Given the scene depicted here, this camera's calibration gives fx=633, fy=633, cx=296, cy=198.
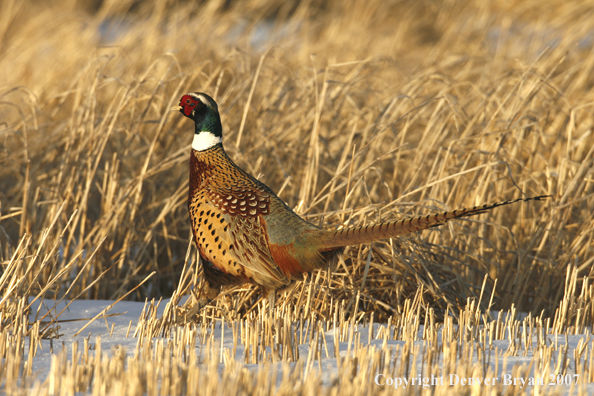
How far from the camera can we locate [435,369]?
2.12m

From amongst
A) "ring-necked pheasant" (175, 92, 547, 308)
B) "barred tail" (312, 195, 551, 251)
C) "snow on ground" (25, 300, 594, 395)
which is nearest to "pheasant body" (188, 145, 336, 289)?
"ring-necked pheasant" (175, 92, 547, 308)

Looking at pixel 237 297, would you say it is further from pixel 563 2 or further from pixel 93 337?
pixel 563 2

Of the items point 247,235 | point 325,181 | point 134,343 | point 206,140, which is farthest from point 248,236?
point 325,181

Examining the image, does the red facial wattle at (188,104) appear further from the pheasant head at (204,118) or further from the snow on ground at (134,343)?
the snow on ground at (134,343)

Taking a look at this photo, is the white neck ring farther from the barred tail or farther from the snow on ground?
the snow on ground

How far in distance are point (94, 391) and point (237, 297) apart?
157cm

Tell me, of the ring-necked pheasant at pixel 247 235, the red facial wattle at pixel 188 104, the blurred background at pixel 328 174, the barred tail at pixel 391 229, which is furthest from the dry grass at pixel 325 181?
the red facial wattle at pixel 188 104

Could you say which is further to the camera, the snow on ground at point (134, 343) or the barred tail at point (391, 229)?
the barred tail at point (391, 229)

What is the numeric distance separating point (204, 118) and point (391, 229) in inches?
45.5

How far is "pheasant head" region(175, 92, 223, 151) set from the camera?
10.4 ft

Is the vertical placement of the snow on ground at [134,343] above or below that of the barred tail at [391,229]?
below

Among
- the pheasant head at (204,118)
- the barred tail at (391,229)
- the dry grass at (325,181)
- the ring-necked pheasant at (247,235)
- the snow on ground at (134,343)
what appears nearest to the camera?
the snow on ground at (134,343)

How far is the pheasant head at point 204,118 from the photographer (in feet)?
10.4

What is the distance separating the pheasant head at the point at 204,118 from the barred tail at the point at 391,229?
755 mm
